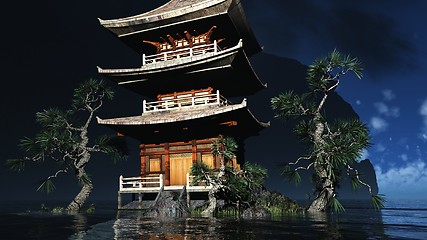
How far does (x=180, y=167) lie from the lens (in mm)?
23609

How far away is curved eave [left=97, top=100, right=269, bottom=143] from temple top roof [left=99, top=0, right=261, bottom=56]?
5.95m

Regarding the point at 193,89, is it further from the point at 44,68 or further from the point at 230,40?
the point at 44,68

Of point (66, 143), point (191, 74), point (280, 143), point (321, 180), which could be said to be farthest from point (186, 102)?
point (280, 143)

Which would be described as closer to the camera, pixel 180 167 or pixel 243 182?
pixel 243 182

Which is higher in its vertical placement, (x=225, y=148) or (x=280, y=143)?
(x=280, y=143)

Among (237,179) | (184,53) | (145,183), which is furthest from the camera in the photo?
(184,53)

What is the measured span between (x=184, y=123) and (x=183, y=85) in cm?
415

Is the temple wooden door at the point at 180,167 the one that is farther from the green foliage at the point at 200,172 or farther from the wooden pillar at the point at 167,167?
the green foliage at the point at 200,172

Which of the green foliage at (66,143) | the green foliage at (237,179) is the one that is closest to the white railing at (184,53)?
the green foliage at (66,143)

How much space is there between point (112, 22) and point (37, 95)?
86.4 m

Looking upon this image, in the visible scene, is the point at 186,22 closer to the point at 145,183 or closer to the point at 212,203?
the point at 145,183

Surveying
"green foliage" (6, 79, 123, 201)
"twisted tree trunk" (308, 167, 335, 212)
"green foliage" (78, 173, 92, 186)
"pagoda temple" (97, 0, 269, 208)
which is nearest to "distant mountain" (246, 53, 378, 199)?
"pagoda temple" (97, 0, 269, 208)

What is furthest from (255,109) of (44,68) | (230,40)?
(230,40)

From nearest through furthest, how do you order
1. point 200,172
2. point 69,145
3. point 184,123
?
point 200,172 → point 184,123 → point 69,145
